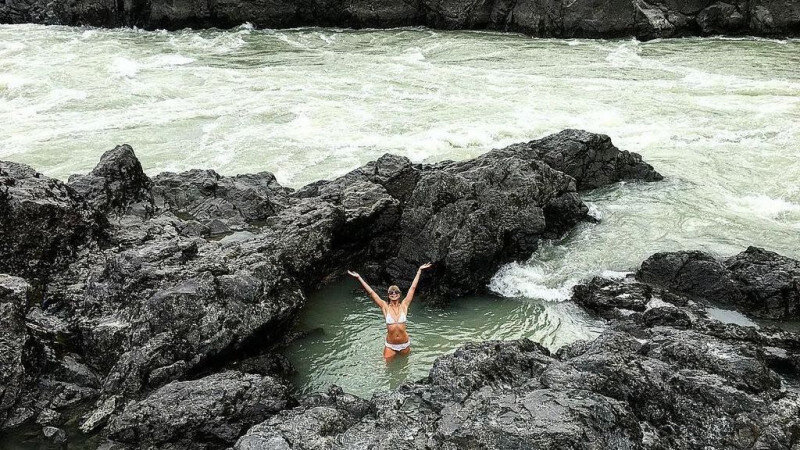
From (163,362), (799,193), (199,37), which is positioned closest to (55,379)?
(163,362)

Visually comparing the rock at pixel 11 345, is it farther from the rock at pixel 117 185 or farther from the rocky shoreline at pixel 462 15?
the rocky shoreline at pixel 462 15

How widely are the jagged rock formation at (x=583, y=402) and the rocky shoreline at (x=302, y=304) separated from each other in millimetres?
26

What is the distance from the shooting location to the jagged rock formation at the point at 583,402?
744 centimetres

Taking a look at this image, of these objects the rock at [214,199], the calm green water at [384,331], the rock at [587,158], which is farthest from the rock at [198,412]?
the rock at [587,158]

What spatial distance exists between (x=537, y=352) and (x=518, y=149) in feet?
26.0

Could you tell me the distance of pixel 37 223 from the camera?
458 inches

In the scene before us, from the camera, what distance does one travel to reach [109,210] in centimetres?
1343

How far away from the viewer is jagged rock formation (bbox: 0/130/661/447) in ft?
31.2

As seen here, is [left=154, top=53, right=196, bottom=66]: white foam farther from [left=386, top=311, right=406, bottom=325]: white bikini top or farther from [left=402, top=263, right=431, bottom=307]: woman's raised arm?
[left=386, top=311, right=406, bottom=325]: white bikini top

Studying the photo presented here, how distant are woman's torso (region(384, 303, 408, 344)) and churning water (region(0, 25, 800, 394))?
1.24 ft

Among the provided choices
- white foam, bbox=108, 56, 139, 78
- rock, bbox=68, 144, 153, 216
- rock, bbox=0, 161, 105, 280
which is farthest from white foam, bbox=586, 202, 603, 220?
white foam, bbox=108, 56, 139, 78

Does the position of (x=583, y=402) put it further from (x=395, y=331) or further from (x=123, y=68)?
(x=123, y=68)

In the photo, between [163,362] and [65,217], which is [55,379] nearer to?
[163,362]

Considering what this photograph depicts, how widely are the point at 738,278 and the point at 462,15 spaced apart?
101ft
